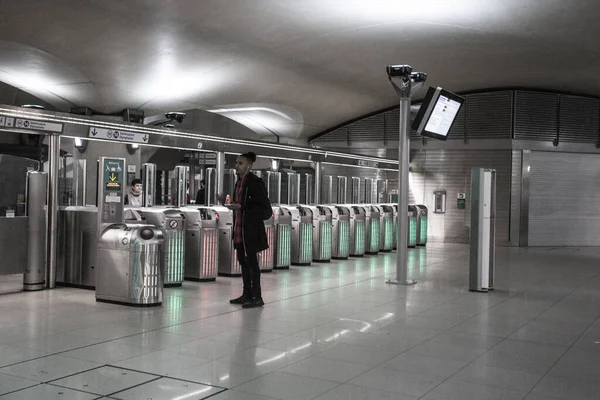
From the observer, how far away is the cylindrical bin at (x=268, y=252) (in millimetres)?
10664

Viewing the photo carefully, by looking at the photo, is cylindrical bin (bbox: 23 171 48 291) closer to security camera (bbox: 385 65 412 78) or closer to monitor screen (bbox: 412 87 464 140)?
security camera (bbox: 385 65 412 78)

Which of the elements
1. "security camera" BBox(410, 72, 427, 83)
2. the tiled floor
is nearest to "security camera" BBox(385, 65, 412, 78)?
"security camera" BBox(410, 72, 427, 83)

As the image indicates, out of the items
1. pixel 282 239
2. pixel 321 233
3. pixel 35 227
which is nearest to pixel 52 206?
pixel 35 227

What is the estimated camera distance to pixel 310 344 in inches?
219

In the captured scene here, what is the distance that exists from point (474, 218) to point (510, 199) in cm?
955

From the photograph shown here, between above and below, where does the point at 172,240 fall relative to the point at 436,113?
below

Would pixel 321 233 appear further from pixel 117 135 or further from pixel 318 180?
pixel 117 135

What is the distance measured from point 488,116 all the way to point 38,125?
13.3 metres

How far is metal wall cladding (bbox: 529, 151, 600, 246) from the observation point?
59.5 ft

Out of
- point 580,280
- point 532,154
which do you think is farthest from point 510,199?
point 580,280

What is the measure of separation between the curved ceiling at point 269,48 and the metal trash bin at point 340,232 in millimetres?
3271

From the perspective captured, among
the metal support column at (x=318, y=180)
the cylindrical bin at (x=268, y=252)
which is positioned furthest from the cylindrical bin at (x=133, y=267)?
the metal support column at (x=318, y=180)

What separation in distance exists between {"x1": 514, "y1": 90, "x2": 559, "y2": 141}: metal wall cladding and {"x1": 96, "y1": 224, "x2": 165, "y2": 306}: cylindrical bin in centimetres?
1323

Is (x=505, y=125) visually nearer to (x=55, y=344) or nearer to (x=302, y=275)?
(x=302, y=275)
